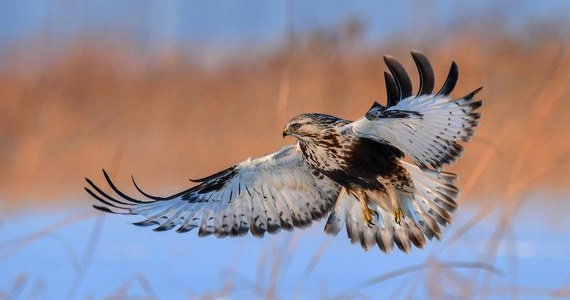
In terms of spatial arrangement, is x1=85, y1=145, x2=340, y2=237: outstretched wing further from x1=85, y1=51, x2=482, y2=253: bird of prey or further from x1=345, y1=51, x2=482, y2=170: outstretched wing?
x1=345, y1=51, x2=482, y2=170: outstretched wing

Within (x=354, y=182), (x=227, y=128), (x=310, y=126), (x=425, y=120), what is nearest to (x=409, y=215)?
(x=354, y=182)

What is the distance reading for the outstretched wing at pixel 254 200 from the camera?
175 inches

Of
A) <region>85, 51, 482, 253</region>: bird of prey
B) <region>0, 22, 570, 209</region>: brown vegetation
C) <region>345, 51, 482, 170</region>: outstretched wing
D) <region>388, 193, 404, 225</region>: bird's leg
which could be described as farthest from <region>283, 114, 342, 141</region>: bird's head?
<region>0, 22, 570, 209</region>: brown vegetation

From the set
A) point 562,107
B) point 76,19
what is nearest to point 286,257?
point 562,107

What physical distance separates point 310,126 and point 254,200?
57cm

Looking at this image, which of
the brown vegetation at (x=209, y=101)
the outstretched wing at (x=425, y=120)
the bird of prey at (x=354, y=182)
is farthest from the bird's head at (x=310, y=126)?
the brown vegetation at (x=209, y=101)

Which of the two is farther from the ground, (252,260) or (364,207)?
(364,207)

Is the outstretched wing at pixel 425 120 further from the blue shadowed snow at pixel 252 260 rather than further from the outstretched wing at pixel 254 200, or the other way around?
the outstretched wing at pixel 254 200

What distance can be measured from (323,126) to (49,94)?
→ 668 centimetres

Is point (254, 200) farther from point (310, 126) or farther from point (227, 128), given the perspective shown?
point (227, 128)

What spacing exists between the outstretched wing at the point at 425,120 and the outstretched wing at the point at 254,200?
0.68 metres

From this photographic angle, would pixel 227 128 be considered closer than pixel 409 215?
No

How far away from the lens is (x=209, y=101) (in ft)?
33.2

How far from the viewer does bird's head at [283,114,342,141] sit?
4156mm
